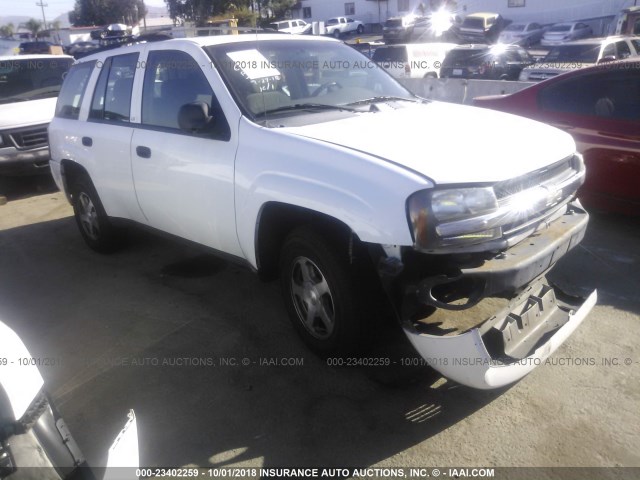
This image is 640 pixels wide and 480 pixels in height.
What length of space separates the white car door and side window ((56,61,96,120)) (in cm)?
130

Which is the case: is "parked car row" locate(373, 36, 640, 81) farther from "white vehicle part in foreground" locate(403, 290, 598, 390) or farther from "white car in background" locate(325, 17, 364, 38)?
"white car in background" locate(325, 17, 364, 38)

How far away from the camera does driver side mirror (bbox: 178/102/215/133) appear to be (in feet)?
11.1

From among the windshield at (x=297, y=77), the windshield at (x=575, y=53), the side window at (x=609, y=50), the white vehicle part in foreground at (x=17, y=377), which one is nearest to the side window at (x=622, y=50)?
the side window at (x=609, y=50)

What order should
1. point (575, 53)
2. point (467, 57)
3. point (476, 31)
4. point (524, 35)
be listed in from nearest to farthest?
1. point (575, 53)
2. point (467, 57)
3. point (476, 31)
4. point (524, 35)

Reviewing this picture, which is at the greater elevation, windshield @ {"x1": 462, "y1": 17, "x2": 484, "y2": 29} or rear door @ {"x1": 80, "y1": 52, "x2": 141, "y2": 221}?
windshield @ {"x1": 462, "y1": 17, "x2": 484, "y2": 29}

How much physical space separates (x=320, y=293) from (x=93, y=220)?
10.4 feet

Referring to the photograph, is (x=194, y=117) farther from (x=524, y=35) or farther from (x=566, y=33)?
(x=524, y=35)

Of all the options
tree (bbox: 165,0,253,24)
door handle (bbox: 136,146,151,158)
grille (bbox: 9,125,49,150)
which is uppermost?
tree (bbox: 165,0,253,24)

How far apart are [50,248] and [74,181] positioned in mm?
946

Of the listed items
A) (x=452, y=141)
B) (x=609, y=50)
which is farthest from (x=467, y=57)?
(x=452, y=141)

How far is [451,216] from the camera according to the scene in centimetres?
259

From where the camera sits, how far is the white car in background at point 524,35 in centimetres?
3136

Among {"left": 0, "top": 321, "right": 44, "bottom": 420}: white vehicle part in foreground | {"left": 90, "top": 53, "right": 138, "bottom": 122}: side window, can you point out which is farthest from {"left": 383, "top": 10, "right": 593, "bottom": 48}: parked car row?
{"left": 0, "top": 321, "right": 44, "bottom": 420}: white vehicle part in foreground

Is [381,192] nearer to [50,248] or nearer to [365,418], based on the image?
[365,418]
